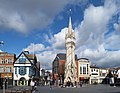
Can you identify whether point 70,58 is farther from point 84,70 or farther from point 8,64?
point 8,64

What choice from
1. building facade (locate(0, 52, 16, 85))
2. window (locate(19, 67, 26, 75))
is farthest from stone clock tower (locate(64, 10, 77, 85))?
building facade (locate(0, 52, 16, 85))

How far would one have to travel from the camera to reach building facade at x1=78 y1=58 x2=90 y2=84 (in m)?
121

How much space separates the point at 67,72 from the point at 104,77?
32614 millimetres

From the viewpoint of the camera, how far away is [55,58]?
5266 inches

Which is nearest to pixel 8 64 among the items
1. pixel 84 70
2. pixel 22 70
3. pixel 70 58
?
pixel 22 70

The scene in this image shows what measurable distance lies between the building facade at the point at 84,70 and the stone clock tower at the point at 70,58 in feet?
27.0

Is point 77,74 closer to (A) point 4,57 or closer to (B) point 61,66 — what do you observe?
(B) point 61,66

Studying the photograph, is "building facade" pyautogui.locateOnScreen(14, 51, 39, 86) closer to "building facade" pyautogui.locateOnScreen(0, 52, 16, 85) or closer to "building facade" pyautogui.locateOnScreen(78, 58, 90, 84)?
"building facade" pyautogui.locateOnScreen(0, 52, 16, 85)

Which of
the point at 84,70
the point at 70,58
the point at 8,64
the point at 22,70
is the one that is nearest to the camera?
the point at 8,64

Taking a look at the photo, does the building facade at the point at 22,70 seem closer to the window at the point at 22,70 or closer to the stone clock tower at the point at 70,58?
the window at the point at 22,70

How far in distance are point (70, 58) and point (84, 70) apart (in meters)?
12.7

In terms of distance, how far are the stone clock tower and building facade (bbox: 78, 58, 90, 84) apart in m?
8.24

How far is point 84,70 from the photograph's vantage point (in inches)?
4811

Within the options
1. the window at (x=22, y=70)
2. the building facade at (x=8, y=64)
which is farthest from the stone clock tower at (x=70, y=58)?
the building facade at (x=8, y=64)
